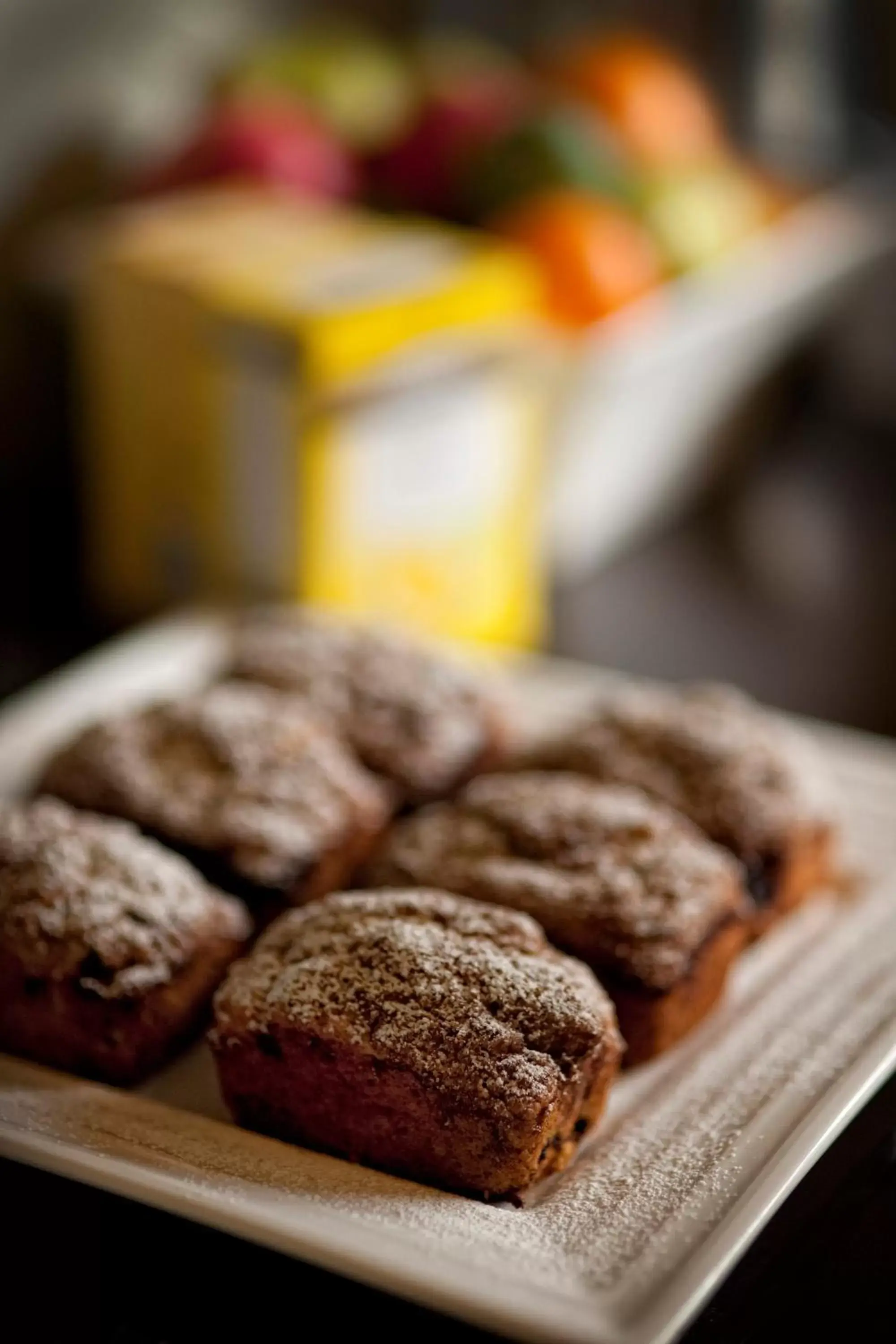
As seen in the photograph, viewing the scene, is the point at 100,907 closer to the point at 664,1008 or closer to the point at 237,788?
the point at 237,788

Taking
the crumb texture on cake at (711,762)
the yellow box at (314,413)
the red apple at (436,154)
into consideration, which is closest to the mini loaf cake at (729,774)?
the crumb texture on cake at (711,762)

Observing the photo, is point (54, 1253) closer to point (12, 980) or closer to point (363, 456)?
point (12, 980)

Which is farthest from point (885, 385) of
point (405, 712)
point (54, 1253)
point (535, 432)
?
→ point (54, 1253)

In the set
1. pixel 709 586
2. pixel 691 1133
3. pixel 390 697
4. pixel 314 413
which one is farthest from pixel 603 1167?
pixel 709 586

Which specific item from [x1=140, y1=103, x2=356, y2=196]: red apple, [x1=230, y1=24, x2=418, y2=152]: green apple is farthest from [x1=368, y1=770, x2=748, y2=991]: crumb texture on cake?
[x1=230, y1=24, x2=418, y2=152]: green apple

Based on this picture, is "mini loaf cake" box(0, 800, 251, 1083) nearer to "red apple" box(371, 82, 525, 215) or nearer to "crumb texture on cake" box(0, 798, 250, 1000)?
"crumb texture on cake" box(0, 798, 250, 1000)
